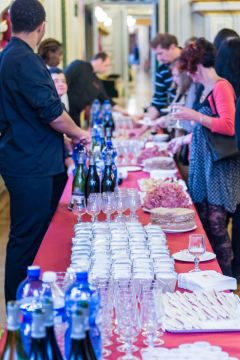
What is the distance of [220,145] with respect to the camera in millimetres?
4645

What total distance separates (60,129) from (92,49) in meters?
12.9

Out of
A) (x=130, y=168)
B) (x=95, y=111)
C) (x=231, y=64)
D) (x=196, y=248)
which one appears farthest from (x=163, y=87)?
(x=196, y=248)

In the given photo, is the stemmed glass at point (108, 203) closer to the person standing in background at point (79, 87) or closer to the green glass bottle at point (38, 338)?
the green glass bottle at point (38, 338)

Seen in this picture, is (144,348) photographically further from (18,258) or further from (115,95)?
(115,95)

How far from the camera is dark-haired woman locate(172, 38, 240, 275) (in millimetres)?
4574

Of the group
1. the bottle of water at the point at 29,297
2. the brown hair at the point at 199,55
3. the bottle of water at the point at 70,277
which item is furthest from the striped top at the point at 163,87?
the bottle of water at the point at 29,297

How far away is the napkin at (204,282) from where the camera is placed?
8.50ft

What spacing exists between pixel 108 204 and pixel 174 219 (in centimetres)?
33

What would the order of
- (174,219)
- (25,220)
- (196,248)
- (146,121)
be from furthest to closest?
(146,121) < (25,220) < (174,219) < (196,248)

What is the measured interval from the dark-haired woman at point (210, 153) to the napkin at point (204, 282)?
6.63ft

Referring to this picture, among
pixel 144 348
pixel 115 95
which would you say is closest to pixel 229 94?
pixel 144 348

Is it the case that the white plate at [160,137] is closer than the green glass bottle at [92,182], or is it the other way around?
the green glass bottle at [92,182]

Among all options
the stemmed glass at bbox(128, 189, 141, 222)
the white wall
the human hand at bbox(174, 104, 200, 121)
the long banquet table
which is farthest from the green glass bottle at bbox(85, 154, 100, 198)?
the white wall

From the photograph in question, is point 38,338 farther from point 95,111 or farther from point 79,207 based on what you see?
point 95,111
